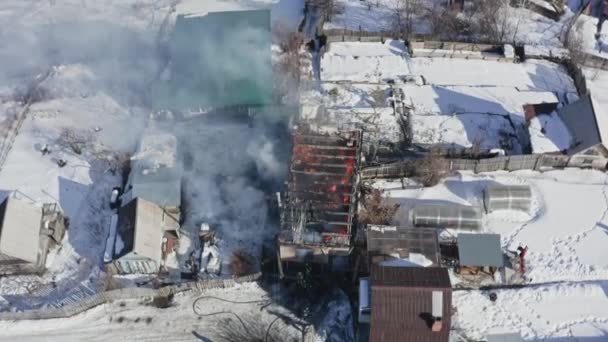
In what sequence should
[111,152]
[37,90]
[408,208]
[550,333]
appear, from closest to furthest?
1. [550,333]
2. [408,208]
3. [111,152]
4. [37,90]

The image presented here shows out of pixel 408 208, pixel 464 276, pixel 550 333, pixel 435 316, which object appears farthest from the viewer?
pixel 408 208

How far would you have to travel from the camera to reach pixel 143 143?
3884 cm

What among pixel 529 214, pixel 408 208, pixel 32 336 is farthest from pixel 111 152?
pixel 529 214

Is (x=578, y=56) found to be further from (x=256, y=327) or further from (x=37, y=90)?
(x=37, y=90)

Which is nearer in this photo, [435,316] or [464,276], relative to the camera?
[435,316]

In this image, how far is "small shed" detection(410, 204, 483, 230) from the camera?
35219 mm

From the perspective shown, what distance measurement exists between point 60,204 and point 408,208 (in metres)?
21.5

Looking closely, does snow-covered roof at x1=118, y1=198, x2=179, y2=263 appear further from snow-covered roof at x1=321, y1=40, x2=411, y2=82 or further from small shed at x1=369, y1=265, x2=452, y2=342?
snow-covered roof at x1=321, y1=40, x2=411, y2=82

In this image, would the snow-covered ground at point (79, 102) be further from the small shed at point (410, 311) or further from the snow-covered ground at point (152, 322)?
the small shed at point (410, 311)

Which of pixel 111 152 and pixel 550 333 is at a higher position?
pixel 111 152

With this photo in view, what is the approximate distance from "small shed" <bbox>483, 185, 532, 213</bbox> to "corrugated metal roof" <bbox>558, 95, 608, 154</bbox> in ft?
16.4

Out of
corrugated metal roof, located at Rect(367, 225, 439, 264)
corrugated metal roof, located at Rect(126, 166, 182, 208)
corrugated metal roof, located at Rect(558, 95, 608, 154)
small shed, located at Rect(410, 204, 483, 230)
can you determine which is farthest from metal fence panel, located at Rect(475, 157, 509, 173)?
corrugated metal roof, located at Rect(126, 166, 182, 208)

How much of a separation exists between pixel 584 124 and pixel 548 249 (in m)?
8.75

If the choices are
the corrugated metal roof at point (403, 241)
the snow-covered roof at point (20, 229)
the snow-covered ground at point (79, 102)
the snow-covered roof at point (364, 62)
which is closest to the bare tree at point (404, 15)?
the snow-covered roof at point (364, 62)
